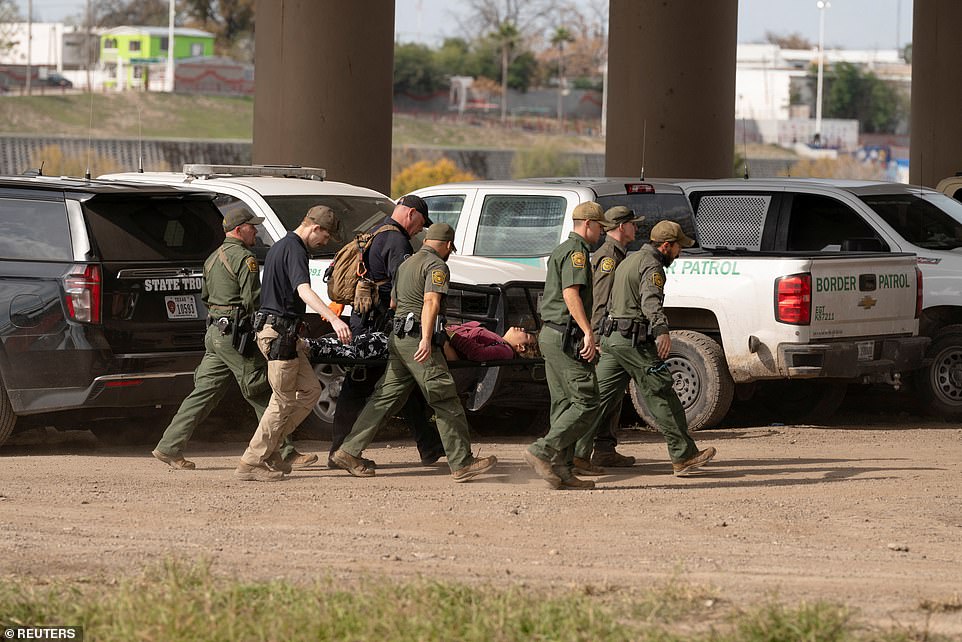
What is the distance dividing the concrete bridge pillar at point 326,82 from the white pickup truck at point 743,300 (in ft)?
15.1

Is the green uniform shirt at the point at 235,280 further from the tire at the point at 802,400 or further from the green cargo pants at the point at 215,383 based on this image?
the tire at the point at 802,400

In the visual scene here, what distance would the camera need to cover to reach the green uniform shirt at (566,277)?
927 cm

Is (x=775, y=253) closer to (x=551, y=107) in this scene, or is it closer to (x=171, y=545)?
(x=171, y=545)

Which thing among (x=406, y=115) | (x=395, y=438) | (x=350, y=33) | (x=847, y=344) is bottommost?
(x=395, y=438)

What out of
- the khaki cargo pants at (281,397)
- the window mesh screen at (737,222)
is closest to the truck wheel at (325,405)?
the khaki cargo pants at (281,397)

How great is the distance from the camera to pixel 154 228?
10.8 meters

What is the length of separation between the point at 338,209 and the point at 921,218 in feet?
17.8

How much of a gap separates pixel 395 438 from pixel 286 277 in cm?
290

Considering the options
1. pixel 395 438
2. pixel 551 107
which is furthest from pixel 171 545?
pixel 551 107

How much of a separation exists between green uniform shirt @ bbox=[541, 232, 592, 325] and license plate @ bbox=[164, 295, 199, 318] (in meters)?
2.71

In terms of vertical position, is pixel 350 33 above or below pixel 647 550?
above

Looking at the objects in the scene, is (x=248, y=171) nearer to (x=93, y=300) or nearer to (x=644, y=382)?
(x=93, y=300)

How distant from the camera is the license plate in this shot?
10.6m

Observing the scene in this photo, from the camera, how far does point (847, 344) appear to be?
1180 cm
